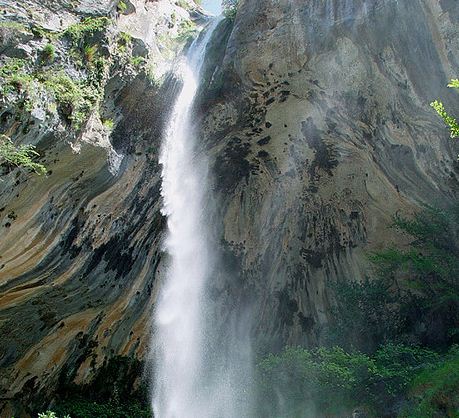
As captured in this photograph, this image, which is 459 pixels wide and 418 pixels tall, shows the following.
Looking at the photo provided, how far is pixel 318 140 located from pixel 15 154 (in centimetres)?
764

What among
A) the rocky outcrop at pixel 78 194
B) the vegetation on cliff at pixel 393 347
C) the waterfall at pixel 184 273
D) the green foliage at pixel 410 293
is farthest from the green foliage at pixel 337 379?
the rocky outcrop at pixel 78 194

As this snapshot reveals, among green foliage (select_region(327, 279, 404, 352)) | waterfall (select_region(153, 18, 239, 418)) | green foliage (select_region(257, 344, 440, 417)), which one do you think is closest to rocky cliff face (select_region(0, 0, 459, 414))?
waterfall (select_region(153, 18, 239, 418))

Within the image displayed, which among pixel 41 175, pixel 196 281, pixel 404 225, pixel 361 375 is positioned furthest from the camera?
pixel 196 281

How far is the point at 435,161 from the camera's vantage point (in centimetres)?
1091

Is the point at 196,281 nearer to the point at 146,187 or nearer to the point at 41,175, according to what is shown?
the point at 146,187

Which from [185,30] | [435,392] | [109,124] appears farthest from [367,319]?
[185,30]

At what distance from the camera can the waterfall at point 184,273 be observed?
10172 millimetres

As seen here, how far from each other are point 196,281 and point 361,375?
5.04 meters

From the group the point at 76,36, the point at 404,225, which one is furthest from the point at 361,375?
the point at 76,36

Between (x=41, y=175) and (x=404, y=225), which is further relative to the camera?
(x=404, y=225)

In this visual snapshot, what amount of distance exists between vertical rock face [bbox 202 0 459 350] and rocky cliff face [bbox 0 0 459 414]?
0.12 feet

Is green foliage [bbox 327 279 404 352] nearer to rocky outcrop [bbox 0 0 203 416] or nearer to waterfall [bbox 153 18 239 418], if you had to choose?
waterfall [bbox 153 18 239 418]

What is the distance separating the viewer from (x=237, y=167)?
12164 millimetres

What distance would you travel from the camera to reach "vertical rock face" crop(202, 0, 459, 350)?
10469 millimetres
